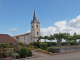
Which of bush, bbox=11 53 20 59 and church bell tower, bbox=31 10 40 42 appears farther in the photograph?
church bell tower, bbox=31 10 40 42

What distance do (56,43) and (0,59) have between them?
26.5 m

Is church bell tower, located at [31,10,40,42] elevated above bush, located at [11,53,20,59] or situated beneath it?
elevated above

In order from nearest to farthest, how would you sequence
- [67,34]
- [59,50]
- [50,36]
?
[59,50], [67,34], [50,36]

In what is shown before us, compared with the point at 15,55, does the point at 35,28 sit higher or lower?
higher

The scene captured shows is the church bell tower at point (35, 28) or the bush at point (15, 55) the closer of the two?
the bush at point (15, 55)

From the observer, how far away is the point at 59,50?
63.9 ft

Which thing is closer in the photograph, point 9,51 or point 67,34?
→ point 9,51

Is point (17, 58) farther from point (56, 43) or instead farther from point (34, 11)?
point (34, 11)

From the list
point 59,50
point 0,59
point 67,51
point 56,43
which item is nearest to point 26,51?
point 0,59

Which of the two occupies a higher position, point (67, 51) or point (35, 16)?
point (35, 16)

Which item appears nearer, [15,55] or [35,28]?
[15,55]

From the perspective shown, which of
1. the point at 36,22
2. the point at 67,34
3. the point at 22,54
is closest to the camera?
the point at 22,54

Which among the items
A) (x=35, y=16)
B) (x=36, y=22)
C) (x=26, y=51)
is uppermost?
(x=35, y=16)

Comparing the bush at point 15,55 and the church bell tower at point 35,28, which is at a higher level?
the church bell tower at point 35,28
